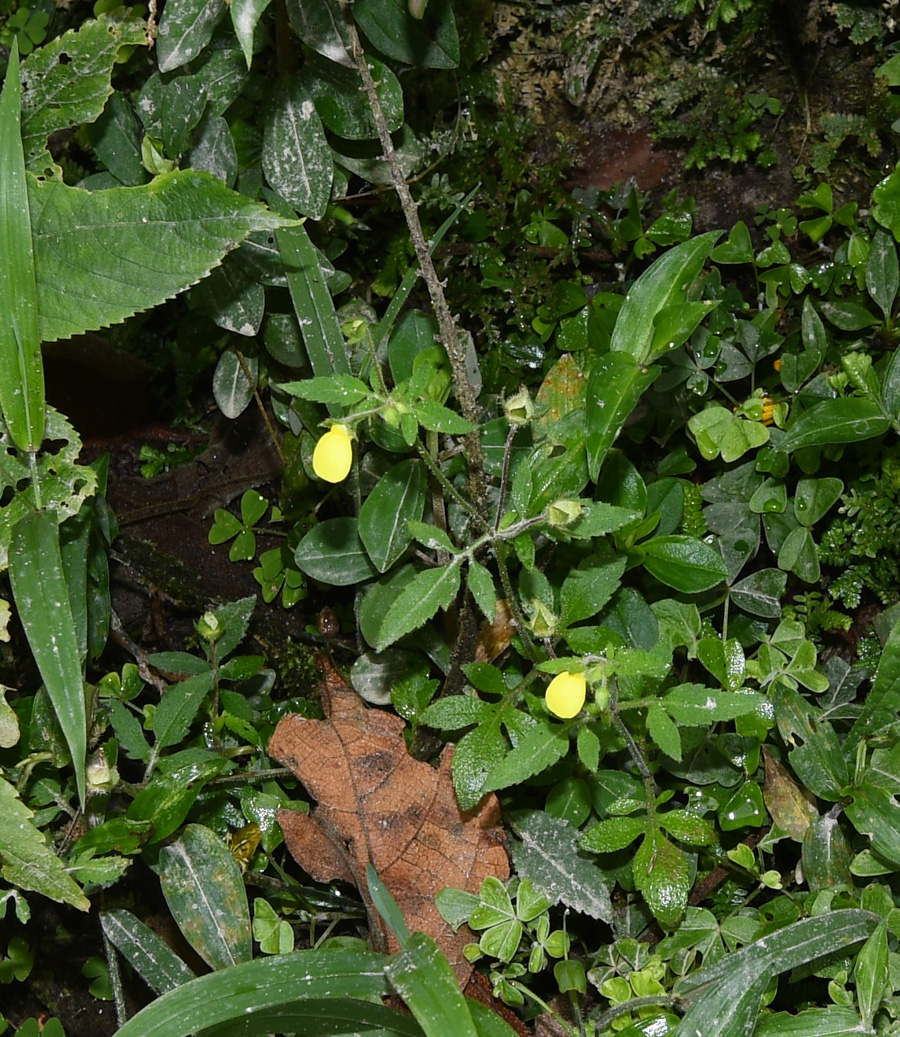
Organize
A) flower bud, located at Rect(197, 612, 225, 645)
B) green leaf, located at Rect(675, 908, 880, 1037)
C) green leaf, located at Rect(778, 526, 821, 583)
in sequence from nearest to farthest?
1. green leaf, located at Rect(675, 908, 880, 1037)
2. flower bud, located at Rect(197, 612, 225, 645)
3. green leaf, located at Rect(778, 526, 821, 583)

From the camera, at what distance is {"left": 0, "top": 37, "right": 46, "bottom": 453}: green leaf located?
A: 1.91 metres

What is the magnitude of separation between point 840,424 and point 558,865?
121 cm

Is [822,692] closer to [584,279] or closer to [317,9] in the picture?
[584,279]

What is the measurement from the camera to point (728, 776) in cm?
217

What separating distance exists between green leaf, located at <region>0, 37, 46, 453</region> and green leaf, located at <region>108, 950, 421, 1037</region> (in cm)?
120

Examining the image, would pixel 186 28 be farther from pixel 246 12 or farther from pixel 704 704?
pixel 704 704

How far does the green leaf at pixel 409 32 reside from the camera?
2.03m

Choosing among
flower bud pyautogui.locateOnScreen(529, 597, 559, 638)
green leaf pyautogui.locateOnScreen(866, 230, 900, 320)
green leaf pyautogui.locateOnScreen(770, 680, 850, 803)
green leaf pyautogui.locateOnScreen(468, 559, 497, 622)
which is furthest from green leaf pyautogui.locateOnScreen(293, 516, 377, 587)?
green leaf pyautogui.locateOnScreen(866, 230, 900, 320)

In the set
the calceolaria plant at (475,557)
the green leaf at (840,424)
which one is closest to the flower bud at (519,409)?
the calceolaria plant at (475,557)

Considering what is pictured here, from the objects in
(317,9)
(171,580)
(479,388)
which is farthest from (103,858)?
(317,9)

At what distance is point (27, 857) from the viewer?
1860 millimetres

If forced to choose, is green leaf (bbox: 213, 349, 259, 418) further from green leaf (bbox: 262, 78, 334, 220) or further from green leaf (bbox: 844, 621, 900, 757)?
green leaf (bbox: 844, 621, 900, 757)

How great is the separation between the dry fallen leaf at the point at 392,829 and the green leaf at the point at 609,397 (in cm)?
89

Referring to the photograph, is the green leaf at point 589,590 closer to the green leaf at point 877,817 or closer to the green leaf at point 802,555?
the green leaf at point 802,555
